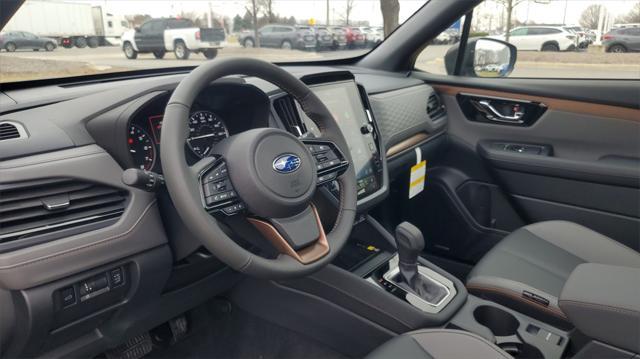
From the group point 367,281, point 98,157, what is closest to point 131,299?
point 98,157

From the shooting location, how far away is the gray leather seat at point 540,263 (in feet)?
5.66

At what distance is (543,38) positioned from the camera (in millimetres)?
2512

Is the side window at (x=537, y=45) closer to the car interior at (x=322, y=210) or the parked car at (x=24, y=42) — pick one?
the car interior at (x=322, y=210)

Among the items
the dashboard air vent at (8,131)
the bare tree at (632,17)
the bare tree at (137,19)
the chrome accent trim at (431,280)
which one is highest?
the bare tree at (137,19)

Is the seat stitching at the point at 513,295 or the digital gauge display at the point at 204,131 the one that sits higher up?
the digital gauge display at the point at 204,131

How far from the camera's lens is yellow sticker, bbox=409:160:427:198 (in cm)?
254

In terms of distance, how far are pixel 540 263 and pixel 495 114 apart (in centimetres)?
102

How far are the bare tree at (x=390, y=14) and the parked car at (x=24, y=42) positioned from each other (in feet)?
5.64

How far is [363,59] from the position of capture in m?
2.91

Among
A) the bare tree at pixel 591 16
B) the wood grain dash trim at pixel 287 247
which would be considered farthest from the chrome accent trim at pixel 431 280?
the bare tree at pixel 591 16

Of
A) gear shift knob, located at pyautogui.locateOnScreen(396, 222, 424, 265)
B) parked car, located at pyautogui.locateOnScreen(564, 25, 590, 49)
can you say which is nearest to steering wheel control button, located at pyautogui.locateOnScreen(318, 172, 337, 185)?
gear shift knob, located at pyautogui.locateOnScreen(396, 222, 424, 265)

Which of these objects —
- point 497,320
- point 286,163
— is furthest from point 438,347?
point 286,163

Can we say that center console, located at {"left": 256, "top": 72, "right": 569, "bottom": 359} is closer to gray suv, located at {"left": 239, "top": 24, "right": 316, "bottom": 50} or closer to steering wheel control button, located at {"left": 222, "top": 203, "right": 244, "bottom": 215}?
steering wheel control button, located at {"left": 222, "top": 203, "right": 244, "bottom": 215}

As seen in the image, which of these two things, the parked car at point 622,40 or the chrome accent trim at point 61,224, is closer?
the chrome accent trim at point 61,224
